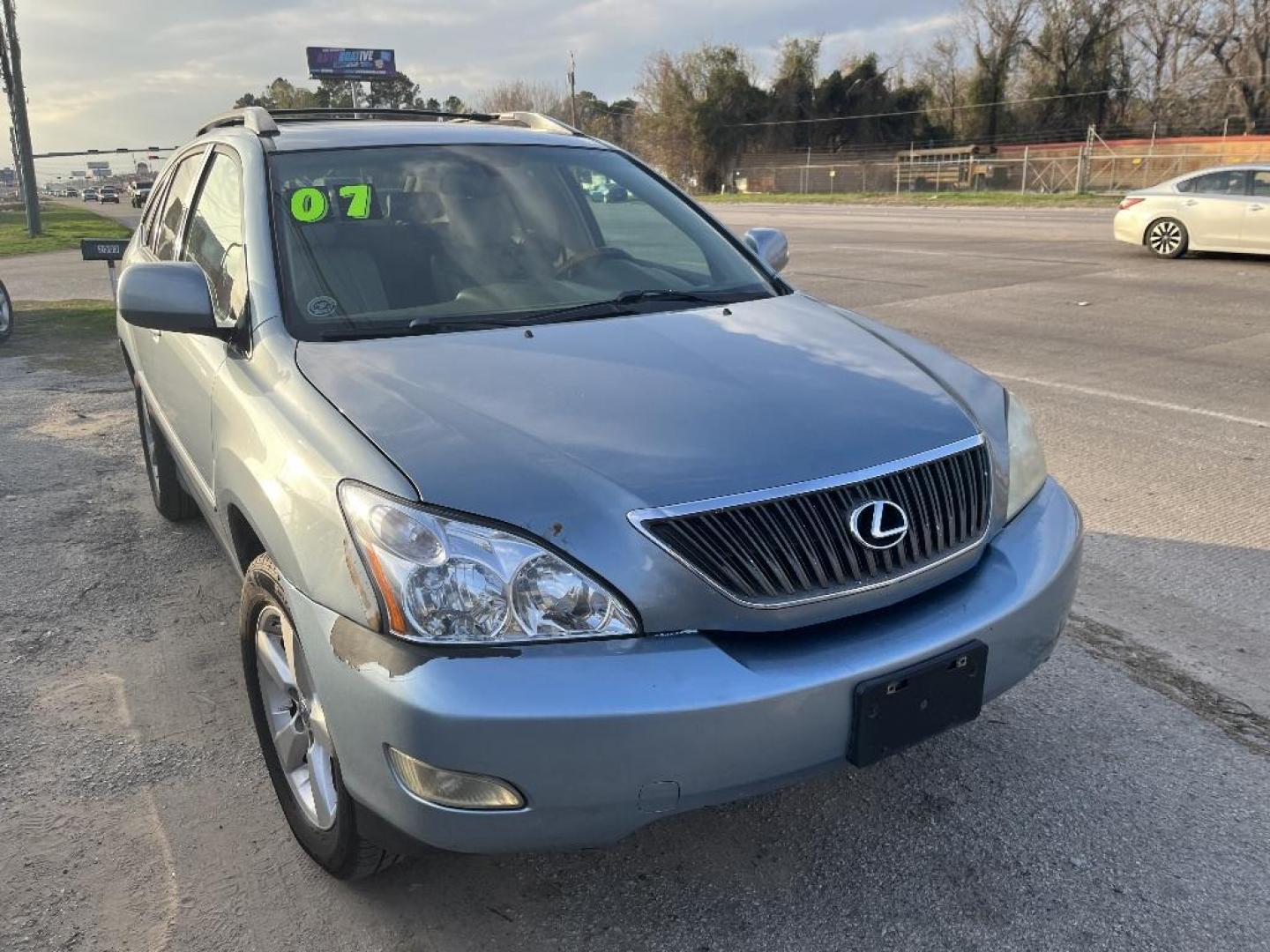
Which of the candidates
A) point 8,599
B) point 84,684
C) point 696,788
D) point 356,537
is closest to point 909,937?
point 696,788

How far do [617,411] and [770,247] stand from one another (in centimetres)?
197

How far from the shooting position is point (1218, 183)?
563 inches

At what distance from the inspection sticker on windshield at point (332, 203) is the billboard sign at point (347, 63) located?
90.2 metres

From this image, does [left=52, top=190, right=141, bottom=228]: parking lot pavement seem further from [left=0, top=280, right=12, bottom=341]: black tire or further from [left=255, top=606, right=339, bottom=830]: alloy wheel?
[left=255, top=606, right=339, bottom=830]: alloy wheel

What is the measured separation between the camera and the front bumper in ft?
6.32

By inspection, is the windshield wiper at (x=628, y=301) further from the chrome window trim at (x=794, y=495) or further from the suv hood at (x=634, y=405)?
the chrome window trim at (x=794, y=495)

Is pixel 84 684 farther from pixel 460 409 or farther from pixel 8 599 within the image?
pixel 460 409

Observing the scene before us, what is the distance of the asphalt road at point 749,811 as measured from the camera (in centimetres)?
238

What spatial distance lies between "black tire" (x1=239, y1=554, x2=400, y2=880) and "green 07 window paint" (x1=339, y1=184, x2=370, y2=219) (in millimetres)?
1198

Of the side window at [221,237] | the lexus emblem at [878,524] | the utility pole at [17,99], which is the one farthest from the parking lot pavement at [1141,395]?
the utility pole at [17,99]

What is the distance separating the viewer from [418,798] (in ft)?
6.63

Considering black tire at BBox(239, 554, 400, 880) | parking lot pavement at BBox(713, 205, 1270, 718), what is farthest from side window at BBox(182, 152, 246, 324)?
parking lot pavement at BBox(713, 205, 1270, 718)

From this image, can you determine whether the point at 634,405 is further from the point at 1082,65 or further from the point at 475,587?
the point at 1082,65

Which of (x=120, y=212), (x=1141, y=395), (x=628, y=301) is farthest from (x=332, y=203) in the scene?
(x=120, y=212)
